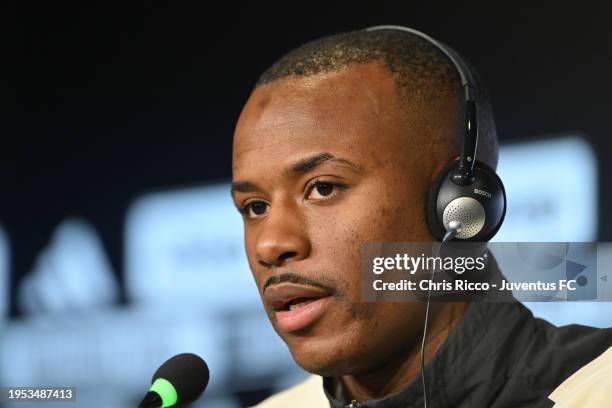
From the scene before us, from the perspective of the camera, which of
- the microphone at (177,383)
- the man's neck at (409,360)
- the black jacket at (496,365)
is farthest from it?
the man's neck at (409,360)

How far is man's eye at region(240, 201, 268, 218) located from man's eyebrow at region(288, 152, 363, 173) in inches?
4.4

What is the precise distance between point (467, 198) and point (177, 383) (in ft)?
1.75

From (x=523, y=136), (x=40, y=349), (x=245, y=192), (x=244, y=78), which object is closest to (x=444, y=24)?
(x=523, y=136)

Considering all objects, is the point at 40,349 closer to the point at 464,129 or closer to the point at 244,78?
the point at 244,78

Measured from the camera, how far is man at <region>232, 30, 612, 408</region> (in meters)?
1.49

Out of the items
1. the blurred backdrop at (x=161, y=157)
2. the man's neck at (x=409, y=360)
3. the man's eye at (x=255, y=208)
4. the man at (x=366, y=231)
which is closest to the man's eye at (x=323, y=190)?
the man at (x=366, y=231)

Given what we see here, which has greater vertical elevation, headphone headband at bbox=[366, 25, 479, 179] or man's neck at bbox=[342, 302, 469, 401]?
headphone headband at bbox=[366, 25, 479, 179]

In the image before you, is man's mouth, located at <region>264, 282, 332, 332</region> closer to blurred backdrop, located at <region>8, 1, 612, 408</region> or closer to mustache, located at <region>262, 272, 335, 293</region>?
mustache, located at <region>262, 272, 335, 293</region>

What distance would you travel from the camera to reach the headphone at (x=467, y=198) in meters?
1.50

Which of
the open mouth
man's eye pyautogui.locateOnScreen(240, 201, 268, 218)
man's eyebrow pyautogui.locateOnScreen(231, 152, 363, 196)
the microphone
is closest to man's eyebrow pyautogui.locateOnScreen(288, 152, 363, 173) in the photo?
man's eyebrow pyautogui.locateOnScreen(231, 152, 363, 196)

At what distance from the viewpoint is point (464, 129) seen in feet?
5.28

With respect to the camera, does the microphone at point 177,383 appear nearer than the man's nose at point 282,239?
Yes

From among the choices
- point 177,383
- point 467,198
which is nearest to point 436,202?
point 467,198

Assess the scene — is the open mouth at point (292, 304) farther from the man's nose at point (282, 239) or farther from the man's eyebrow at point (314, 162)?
the man's eyebrow at point (314, 162)
